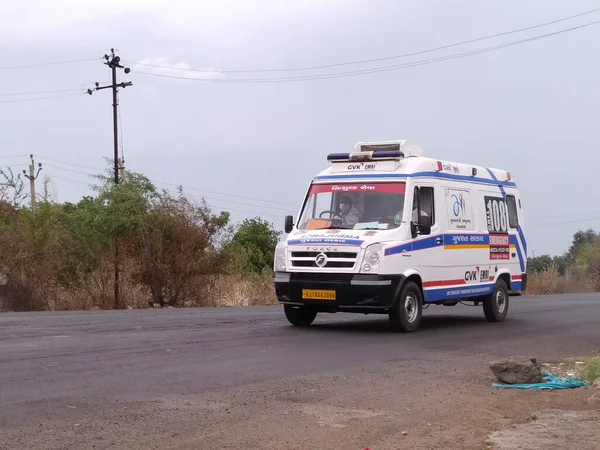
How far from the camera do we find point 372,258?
13.5m

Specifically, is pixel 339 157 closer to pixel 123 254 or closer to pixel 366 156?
pixel 366 156

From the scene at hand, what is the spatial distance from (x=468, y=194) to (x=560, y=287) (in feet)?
102

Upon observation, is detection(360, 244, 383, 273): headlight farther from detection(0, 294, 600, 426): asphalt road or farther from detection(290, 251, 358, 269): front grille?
detection(0, 294, 600, 426): asphalt road

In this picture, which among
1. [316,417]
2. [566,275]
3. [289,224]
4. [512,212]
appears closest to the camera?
[316,417]

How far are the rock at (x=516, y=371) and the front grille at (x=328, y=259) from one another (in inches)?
171

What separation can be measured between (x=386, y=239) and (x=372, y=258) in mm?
423

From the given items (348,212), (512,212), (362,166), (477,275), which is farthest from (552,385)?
(512,212)

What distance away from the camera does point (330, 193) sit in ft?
48.6

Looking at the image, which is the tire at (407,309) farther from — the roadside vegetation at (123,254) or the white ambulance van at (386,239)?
the roadside vegetation at (123,254)

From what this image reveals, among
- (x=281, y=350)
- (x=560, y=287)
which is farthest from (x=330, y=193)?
(x=560, y=287)

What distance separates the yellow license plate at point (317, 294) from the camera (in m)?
13.6

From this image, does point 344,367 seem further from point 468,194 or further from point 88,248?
point 88,248

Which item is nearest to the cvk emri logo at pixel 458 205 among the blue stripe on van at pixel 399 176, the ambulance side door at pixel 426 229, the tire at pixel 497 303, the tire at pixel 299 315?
the blue stripe on van at pixel 399 176

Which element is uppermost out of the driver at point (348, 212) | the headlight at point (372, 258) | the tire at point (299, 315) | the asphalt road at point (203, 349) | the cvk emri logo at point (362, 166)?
the cvk emri logo at point (362, 166)
